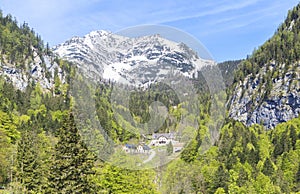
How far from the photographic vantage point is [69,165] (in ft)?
87.0

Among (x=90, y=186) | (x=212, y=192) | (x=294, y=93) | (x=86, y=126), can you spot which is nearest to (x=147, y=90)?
(x=86, y=126)

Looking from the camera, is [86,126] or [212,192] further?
[212,192]

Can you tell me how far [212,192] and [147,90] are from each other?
50.2 metres

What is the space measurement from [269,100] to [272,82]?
855cm

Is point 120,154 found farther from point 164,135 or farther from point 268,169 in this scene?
point 268,169

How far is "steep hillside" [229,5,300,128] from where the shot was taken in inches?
4953

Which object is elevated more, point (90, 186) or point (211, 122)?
point (211, 122)

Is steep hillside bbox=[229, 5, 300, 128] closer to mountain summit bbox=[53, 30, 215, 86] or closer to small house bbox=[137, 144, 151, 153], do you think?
small house bbox=[137, 144, 151, 153]

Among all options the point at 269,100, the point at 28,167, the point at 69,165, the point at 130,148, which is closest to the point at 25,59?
the point at 269,100

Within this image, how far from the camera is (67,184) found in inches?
1040

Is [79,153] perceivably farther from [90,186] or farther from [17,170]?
[17,170]

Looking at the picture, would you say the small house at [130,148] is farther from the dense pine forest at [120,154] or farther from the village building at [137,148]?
the dense pine forest at [120,154]

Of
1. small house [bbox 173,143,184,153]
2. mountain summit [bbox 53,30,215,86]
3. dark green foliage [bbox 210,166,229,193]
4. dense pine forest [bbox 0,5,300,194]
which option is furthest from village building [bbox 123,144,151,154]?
dark green foliage [bbox 210,166,229,193]

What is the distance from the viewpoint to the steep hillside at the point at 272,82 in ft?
413
